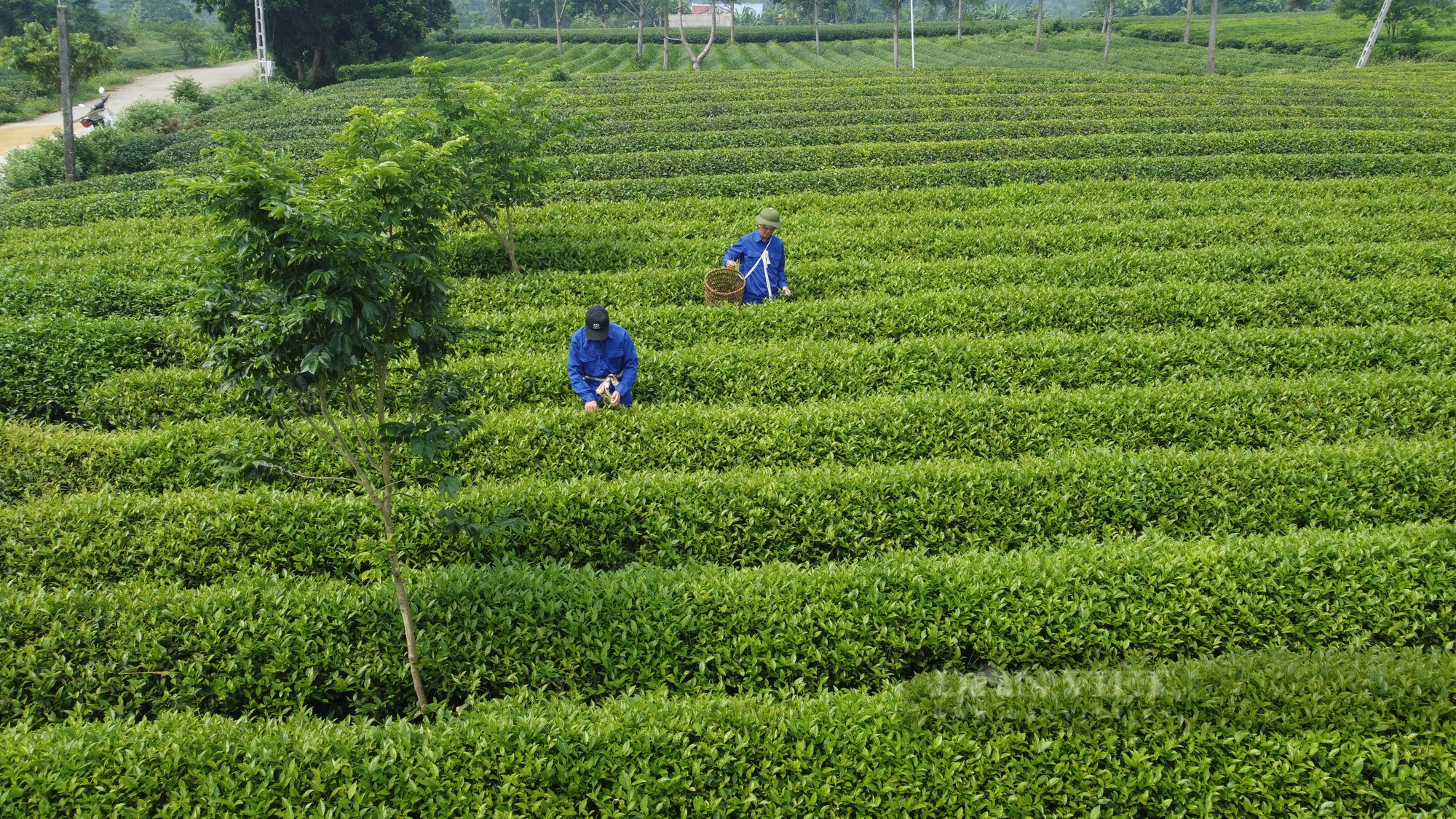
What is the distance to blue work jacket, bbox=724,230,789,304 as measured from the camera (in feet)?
40.0

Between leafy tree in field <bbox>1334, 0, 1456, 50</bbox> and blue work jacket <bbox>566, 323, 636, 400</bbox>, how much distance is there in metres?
56.3

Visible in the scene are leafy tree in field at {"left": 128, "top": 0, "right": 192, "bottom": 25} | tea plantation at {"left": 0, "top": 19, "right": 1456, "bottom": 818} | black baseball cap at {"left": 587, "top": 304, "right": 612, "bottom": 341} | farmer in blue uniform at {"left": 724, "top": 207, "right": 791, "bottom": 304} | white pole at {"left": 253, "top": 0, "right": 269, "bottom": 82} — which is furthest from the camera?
leafy tree in field at {"left": 128, "top": 0, "right": 192, "bottom": 25}

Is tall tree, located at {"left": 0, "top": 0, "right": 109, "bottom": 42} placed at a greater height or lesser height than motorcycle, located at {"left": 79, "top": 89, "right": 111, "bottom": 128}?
greater

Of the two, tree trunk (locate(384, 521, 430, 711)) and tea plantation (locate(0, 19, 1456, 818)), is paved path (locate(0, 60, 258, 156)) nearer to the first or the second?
tea plantation (locate(0, 19, 1456, 818))

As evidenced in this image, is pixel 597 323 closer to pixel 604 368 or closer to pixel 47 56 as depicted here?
pixel 604 368

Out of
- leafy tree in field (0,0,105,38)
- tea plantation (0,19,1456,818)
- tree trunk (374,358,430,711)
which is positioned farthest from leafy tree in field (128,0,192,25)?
tree trunk (374,358,430,711)

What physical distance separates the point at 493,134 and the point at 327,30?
3317 centimetres

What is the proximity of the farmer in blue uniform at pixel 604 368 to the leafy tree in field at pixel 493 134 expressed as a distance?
3.92m

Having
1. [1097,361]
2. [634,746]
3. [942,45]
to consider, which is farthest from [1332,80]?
[634,746]

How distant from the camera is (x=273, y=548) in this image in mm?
7277

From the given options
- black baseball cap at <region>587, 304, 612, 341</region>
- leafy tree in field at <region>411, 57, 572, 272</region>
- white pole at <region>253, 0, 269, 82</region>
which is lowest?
black baseball cap at <region>587, 304, 612, 341</region>

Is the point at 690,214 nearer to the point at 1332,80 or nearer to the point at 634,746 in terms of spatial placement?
the point at 634,746

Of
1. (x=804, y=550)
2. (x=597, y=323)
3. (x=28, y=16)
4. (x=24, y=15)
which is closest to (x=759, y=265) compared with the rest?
(x=597, y=323)

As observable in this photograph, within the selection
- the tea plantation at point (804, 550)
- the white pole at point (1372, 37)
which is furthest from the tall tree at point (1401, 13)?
the tea plantation at point (804, 550)
